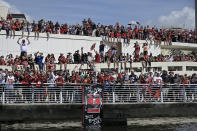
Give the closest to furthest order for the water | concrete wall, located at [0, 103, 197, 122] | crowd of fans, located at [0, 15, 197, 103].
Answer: the water
concrete wall, located at [0, 103, 197, 122]
crowd of fans, located at [0, 15, 197, 103]

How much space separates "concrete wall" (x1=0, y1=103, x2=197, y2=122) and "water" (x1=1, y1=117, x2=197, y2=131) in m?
0.31

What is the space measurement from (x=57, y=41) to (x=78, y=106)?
1148 centimetres

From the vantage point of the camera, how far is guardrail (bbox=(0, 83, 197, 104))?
19.5m

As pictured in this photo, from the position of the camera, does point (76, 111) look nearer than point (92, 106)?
No

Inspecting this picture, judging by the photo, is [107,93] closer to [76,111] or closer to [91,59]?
[76,111]

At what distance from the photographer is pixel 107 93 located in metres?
20.5

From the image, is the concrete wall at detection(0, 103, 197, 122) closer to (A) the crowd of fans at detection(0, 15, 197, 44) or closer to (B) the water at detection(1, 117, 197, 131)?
(B) the water at detection(1, 117, 197, 131)

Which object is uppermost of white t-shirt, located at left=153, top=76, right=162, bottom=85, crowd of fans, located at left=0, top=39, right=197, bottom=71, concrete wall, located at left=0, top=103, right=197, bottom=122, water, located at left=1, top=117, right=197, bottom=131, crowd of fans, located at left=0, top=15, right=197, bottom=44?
crowd of fans, located at left=0, top=15, right=197, bottom=44

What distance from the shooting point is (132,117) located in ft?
68.7

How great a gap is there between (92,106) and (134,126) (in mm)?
2535

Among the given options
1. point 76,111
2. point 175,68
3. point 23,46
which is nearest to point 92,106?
point 76,111

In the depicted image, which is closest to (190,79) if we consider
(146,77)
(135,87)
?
(146,77)

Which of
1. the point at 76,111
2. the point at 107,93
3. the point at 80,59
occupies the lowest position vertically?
the point at 76,111

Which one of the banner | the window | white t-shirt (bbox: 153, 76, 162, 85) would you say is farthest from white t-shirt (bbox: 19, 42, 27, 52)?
the window
